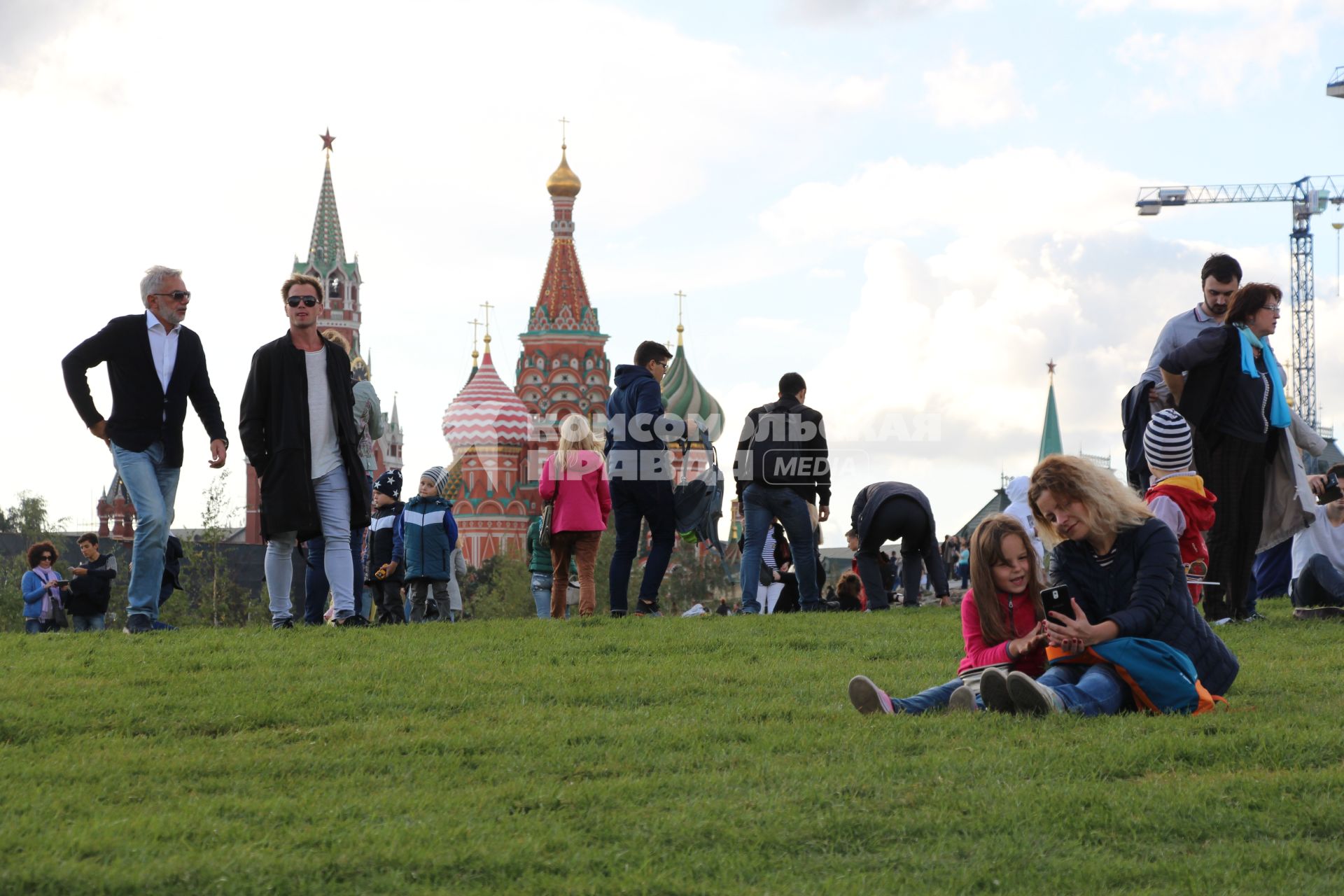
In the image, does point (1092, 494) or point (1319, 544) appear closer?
point (1092, 494)

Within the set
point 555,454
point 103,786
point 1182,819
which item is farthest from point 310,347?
point 1182,819

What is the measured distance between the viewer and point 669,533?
41.1 feet

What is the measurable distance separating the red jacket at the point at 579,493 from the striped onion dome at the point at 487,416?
74715mm

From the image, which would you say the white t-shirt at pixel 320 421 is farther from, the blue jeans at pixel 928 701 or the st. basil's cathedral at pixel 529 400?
the st. basil's cathedral at pixel 529 400

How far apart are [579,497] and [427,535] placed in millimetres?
2077

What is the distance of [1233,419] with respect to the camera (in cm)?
1066

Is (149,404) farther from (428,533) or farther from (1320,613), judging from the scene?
(1320,613)

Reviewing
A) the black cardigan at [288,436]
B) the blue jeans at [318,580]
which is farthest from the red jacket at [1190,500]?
the blue jeans at [318,580]

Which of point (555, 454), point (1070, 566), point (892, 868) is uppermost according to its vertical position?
point (555, 454)

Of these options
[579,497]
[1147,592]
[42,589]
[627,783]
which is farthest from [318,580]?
[1147,592]

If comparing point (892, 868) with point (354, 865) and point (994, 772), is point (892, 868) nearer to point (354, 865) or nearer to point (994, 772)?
point (994, 772)

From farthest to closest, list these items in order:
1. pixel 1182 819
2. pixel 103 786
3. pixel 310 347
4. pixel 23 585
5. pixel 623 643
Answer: pixel 23 585
pixel 310 347
pixel 623 643
pixel 103 786
pixel 1182 819

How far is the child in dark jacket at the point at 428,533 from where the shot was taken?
13844 millimetres

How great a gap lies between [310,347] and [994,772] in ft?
20.5
